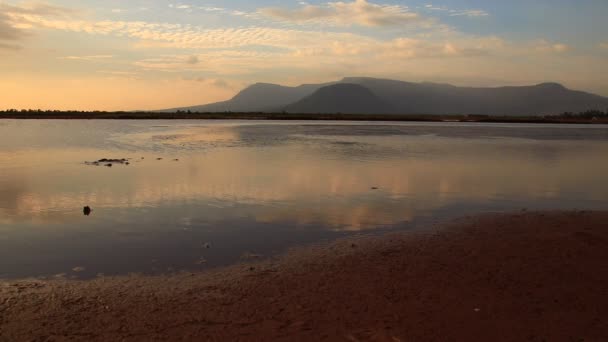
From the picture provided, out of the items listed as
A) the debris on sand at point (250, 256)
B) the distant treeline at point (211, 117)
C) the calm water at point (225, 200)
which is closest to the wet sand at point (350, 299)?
the debris on sand at point (250, 256)

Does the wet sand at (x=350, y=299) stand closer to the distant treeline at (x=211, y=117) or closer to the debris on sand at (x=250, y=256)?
the debris on sand at (x=250, y=256)

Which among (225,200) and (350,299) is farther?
(225,200)

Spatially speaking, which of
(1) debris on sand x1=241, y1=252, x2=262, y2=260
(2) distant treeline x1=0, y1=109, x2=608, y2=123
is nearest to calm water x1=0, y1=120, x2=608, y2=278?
(1) debris on sand x1=241, y1=252, x2=262, y2=260

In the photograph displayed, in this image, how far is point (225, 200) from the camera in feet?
50.9

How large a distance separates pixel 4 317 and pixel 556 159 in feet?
108

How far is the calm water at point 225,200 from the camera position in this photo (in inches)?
384

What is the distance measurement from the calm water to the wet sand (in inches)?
47.1

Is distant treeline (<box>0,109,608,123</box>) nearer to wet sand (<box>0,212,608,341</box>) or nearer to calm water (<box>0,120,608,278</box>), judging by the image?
calm water (<box>0,120,608,278</box>)

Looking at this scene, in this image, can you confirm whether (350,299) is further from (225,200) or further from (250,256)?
(225,200)

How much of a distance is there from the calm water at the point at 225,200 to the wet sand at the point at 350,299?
3.93 feet

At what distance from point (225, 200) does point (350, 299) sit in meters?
9.04

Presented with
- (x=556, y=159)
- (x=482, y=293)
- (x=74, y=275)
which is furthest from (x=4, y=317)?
(x=556, y=159)

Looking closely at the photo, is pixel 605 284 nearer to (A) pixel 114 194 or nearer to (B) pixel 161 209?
(B) pixel 161 209

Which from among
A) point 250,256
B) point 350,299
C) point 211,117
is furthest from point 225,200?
point 211,117
